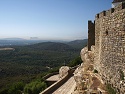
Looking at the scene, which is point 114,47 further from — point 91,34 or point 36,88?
point 36,88

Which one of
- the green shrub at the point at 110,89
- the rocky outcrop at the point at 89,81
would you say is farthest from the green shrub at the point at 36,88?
the green shrub at the point at 110,89

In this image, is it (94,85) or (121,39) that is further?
(94,85)

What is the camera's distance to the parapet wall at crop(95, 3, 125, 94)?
8.30m

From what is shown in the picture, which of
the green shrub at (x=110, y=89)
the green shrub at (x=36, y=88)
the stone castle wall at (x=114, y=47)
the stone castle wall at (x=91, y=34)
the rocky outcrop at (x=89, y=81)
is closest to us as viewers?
the stone castle wall at (x=114, y=47)

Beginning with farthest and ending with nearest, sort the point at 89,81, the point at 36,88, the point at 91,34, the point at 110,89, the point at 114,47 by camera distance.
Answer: the point at 36,88
the point at 91,34
the point at 89,81
the point at 110,89
the point at 114,47

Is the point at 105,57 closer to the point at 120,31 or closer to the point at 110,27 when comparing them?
the point at 110,27

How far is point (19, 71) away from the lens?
9538 cm

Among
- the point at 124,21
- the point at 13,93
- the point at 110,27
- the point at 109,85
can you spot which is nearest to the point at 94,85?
the point at 109,85

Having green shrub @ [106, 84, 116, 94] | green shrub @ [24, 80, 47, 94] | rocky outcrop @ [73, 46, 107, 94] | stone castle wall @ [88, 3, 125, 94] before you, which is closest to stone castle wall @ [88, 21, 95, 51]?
rocky outcrop @ [73, 46, 107, 94]

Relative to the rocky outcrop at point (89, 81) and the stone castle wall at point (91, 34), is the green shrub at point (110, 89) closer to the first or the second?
the rocky outcrop at point (89, 81)

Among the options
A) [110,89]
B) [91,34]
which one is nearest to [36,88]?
[91,34]

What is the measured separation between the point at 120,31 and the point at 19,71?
3565 inches

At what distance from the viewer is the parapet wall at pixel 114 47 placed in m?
8.30

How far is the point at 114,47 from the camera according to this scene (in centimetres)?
924
